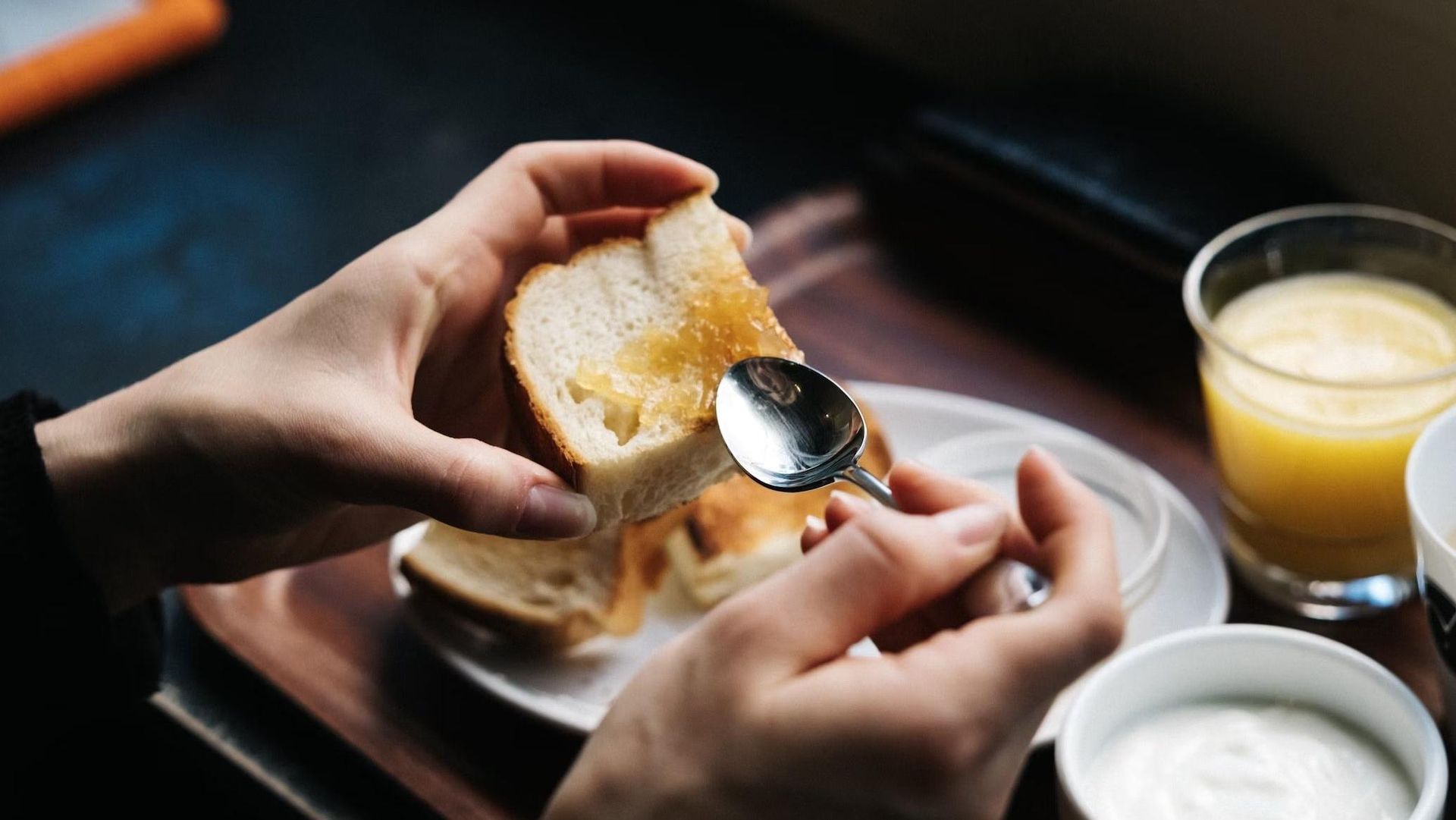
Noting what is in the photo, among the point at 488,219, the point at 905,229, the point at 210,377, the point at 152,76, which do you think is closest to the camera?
the point at 210,377

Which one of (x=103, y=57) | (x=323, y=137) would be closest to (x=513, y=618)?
(x=323, y=137)

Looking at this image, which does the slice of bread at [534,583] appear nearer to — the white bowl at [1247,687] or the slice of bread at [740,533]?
the slice of bread at [740,533]

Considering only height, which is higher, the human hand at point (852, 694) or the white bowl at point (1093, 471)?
the human hand at point (852, 694)

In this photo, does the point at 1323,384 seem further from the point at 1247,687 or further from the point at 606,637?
the point at 606,637

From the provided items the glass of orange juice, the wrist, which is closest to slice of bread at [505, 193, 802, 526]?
the wrist

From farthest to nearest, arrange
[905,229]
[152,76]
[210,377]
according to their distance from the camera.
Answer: [152,76]
[905,229]
[210,377]

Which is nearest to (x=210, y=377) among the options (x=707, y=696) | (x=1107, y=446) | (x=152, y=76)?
(x=707, y=696)

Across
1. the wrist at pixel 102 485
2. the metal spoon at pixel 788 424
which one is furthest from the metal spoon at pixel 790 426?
the wrist at pixel 102 485

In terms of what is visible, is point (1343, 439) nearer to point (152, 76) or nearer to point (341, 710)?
point (341, 710)
